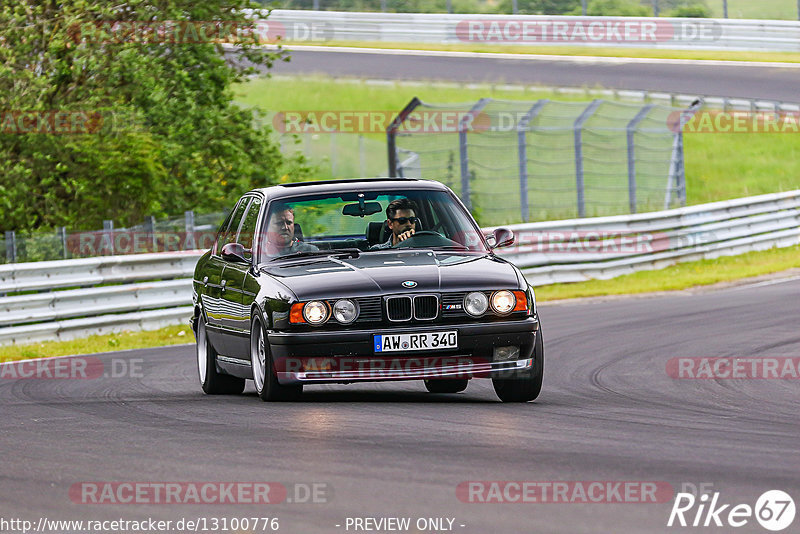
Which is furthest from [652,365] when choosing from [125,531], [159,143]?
[159,143]

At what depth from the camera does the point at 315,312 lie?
9359 mm

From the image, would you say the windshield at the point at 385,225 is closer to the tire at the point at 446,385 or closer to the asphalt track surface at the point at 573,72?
the tire at the point at 446,385

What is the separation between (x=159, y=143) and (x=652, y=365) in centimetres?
1318

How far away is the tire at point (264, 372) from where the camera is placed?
9664 mm

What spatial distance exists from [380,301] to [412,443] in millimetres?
1808

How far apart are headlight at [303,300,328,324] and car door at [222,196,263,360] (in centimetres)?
87

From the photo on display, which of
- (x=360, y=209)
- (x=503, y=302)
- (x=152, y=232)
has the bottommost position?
(x=152, y=232)

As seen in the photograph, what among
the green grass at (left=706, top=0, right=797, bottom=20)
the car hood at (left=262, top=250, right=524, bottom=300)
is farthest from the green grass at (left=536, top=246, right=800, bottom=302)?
the green grass at (left=706, top=0, right=797, bottom=20)

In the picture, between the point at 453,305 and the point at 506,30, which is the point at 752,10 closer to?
the point at 506,30

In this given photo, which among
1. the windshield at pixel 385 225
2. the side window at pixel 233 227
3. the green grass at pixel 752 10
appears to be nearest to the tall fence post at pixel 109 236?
the side window at pixel 233 227

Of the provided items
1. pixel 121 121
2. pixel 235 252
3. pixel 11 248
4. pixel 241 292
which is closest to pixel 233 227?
pixel 235 252

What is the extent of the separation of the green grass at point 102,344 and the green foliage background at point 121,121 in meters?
5.15

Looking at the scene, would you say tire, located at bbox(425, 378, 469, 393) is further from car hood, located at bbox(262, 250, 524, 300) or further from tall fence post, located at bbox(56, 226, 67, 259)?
tall fence post, located at bbox(56, 226, 67, 259)

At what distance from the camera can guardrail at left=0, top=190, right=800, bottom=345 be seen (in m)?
17.3
